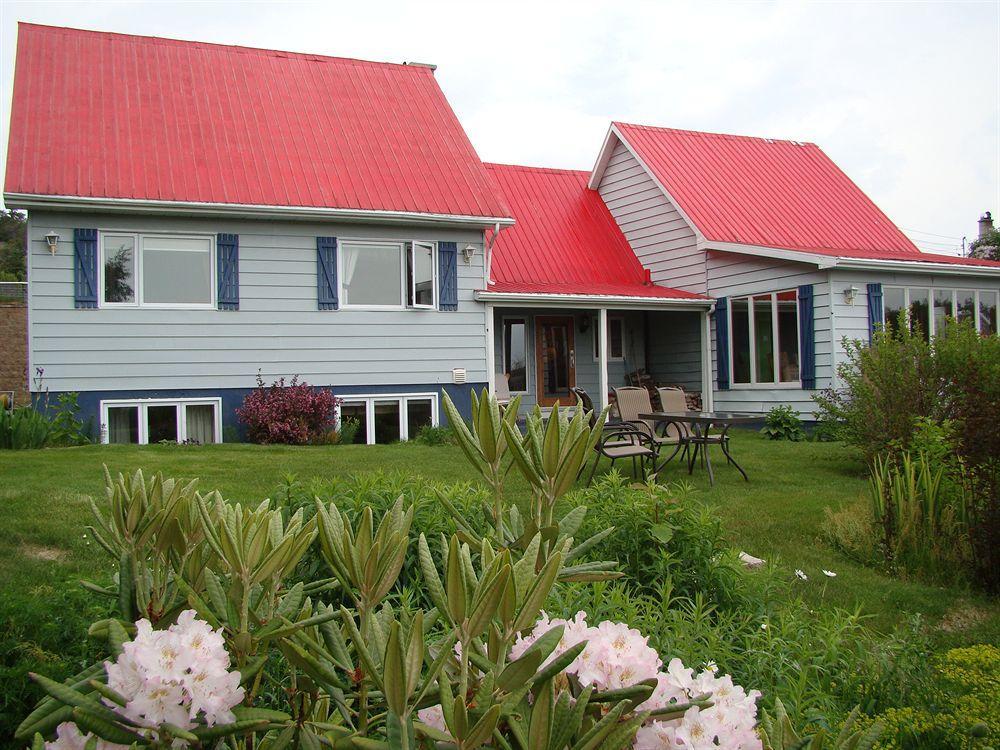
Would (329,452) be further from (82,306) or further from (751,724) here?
(751,724)

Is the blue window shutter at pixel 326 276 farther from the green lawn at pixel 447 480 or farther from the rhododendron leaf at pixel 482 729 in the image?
the rhododendron leaf at pixel 482 729

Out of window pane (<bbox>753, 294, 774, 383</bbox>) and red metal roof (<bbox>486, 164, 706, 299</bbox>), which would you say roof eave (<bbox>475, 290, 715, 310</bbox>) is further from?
window pane (<bbox>753, 294, 774, 383</bbox>)

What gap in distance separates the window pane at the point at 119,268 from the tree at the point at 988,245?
41060 millimetres

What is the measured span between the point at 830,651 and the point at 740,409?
13.7m

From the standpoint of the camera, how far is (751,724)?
42.3 inches

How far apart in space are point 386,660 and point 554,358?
17232 millimetres

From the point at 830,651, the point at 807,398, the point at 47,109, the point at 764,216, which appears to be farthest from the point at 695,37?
the point at 830,651

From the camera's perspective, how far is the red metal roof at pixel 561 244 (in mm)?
16641

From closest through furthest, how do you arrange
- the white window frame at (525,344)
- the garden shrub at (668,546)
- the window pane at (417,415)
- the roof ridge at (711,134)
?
the garden shrub at (668,546) → the window pane at (417,415) → the white window frame at (525,344) → the roof ridge at (711,134)

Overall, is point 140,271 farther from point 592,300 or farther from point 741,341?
point 741,341

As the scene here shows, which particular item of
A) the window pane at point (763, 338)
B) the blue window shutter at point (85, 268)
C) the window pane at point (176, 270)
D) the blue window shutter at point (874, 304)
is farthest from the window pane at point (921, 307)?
the blue window shutter at point (85, 268)

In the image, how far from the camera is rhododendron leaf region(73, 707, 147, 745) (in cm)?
101

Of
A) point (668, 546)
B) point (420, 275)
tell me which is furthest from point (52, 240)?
point (668, 546)

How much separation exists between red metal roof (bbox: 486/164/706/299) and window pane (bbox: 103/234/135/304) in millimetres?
5908
